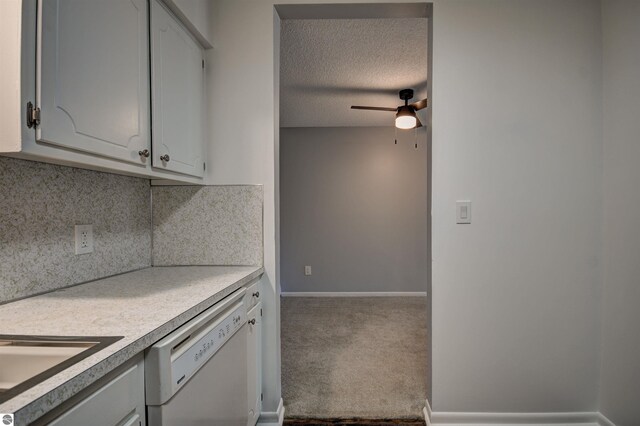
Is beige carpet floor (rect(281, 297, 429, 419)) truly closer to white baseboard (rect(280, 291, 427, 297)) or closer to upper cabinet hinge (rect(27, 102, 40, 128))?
white baseboard (rect(280, 291, 427, 297))

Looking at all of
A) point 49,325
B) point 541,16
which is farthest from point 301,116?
point 49,325

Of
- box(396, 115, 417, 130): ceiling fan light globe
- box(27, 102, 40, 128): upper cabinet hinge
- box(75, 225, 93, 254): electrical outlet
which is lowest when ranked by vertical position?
box(75, 225, 93, 254): electrical outlet

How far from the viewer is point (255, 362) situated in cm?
158

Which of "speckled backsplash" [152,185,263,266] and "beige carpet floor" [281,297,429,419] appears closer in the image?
"speckled backsplash" [152,185,263,266]

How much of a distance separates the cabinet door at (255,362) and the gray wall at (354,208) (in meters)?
2.90

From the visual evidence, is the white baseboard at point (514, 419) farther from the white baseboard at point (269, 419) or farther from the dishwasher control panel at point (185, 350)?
the dishwasher control panel at point (185, 350)

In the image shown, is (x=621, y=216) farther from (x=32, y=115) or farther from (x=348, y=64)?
(x=32, y=115)

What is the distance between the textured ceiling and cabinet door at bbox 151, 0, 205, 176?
893 mm

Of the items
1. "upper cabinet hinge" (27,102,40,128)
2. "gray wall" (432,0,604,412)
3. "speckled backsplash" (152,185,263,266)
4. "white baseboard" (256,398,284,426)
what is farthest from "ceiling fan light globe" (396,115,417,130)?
"upper cabinet hinge" (27,102,40,128)

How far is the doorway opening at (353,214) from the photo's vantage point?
1993mm

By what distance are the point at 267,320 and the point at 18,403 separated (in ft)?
4.29

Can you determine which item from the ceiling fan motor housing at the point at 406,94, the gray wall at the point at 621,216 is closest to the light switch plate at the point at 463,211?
the gray wall at the point at 621,216

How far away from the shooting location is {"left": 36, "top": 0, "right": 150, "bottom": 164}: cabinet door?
2.68ft

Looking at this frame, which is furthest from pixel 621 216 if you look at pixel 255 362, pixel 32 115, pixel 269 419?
pixel 32 115
